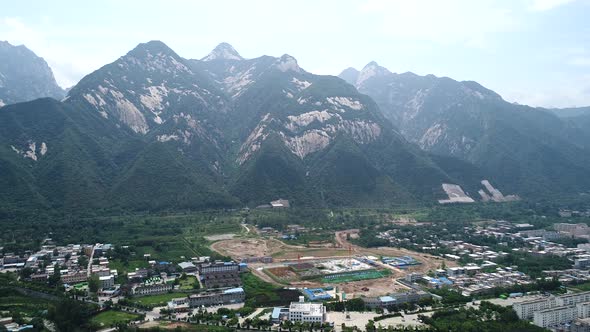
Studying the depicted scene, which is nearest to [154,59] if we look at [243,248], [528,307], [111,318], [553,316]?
[243,248]

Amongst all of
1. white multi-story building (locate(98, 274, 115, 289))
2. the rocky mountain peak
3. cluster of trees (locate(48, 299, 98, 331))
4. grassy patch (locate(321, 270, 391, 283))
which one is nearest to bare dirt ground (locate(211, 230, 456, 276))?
grassy patch (locate(321, 270, 391, 283))

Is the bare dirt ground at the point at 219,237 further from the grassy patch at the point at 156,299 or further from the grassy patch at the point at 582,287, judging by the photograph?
the grassy patch at the point at 582,287

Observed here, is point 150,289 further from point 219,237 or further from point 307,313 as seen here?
point 219,237

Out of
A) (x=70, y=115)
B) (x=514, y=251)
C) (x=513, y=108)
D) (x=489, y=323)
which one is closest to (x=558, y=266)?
(x=514, y=251)

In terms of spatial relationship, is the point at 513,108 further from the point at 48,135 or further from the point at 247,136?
the point at 48,135

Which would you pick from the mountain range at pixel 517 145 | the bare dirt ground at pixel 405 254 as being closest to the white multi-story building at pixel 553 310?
the bare dirt ground at pixel 405 254

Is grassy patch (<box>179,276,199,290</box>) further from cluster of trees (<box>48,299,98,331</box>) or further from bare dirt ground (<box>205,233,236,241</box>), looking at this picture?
bare dirt ground (<box>205,233,236,241</box>)
